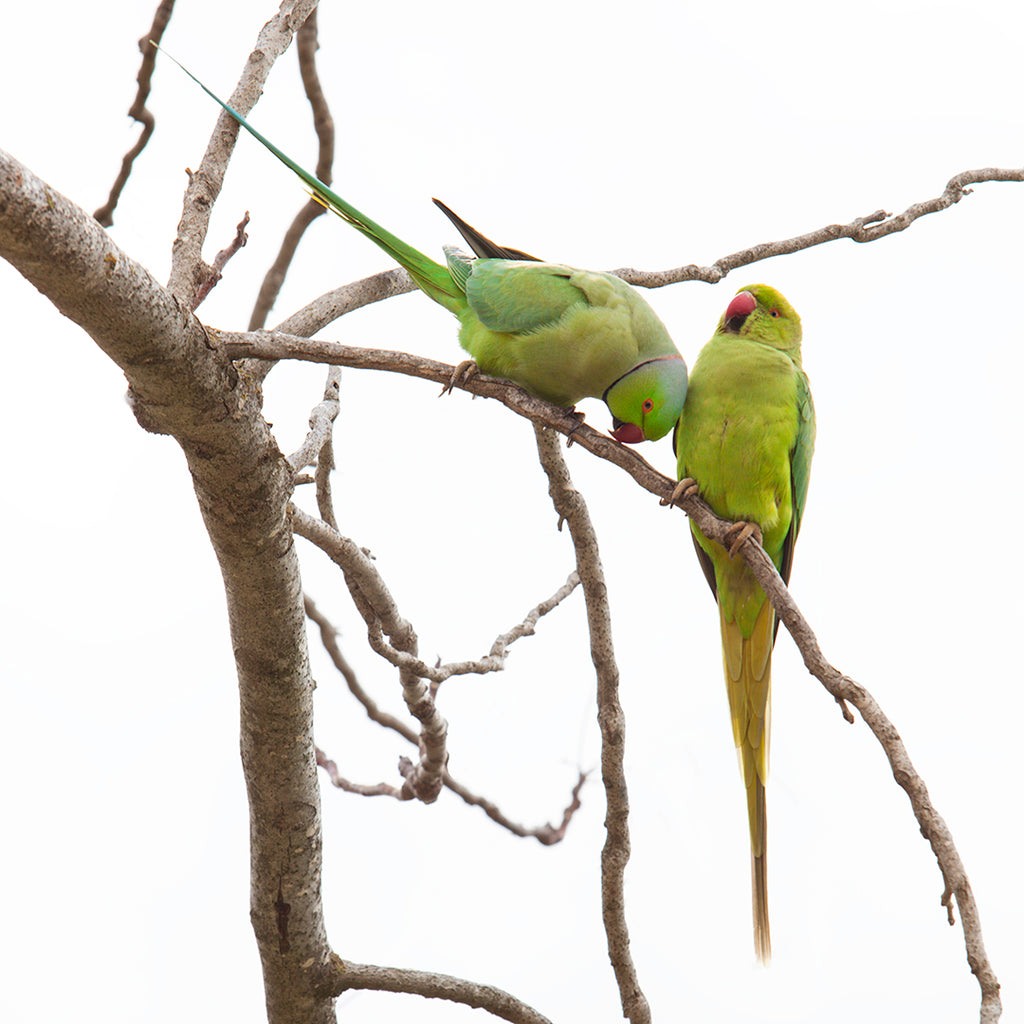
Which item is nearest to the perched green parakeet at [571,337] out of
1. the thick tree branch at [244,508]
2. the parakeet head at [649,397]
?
the parakeet head at [649,397]

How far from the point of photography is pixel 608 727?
2387 millimetres

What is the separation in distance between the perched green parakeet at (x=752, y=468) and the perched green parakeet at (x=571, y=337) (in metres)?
0.11

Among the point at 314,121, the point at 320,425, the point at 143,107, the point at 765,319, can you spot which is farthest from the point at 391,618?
the point at 143,107

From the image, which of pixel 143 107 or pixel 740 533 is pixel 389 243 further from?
pixel 740 533

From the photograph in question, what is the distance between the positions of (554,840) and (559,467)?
1399mm

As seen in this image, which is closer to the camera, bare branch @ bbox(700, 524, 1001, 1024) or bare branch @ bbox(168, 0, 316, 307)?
bare branch @ bbox(700, 524, 1001, 1024)

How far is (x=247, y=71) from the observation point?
2.08 m

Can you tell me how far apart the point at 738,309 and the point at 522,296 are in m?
0.59

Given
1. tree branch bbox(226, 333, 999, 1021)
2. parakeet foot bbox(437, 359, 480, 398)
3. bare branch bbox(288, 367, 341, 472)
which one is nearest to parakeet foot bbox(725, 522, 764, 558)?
tree branch bbox(226, 333, 999, 1021)

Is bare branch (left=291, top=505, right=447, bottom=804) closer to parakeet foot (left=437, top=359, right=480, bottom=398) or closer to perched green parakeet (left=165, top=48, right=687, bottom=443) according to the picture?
parakeet foot (left=437, top=359, right=480, bottom=398)

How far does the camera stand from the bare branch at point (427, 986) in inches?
71.4

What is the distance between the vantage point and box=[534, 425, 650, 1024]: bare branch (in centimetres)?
223

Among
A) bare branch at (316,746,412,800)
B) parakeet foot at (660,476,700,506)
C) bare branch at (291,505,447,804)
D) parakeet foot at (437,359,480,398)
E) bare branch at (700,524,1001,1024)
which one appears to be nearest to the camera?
bare branch at (700,524,1001,1024)

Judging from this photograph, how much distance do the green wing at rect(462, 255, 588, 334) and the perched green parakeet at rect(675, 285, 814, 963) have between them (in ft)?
1.28
